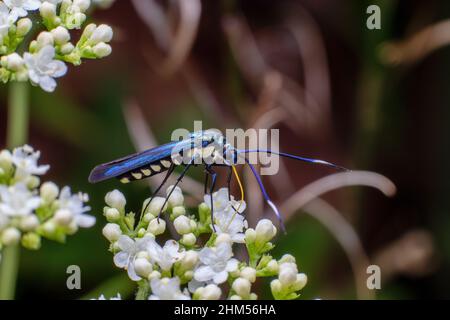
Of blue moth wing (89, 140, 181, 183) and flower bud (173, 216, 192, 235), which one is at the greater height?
blue moth wing (89, 140, 181, 183)

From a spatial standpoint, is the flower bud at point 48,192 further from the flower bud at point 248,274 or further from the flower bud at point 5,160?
the flower bud at point 248,274

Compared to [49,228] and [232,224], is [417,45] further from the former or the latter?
[49,228]

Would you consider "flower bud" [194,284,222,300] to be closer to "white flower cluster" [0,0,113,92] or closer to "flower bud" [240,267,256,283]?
"flower bud" [240,267,256,283]

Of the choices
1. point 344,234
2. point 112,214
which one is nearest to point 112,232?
point 112,214

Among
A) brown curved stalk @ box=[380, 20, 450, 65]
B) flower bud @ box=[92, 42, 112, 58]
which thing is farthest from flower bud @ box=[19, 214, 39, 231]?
brown curved stalk @ box=[380, 20, 450, 65]

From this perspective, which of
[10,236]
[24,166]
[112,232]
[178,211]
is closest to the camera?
[10,236]

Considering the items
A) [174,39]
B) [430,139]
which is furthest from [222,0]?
[430,139]
